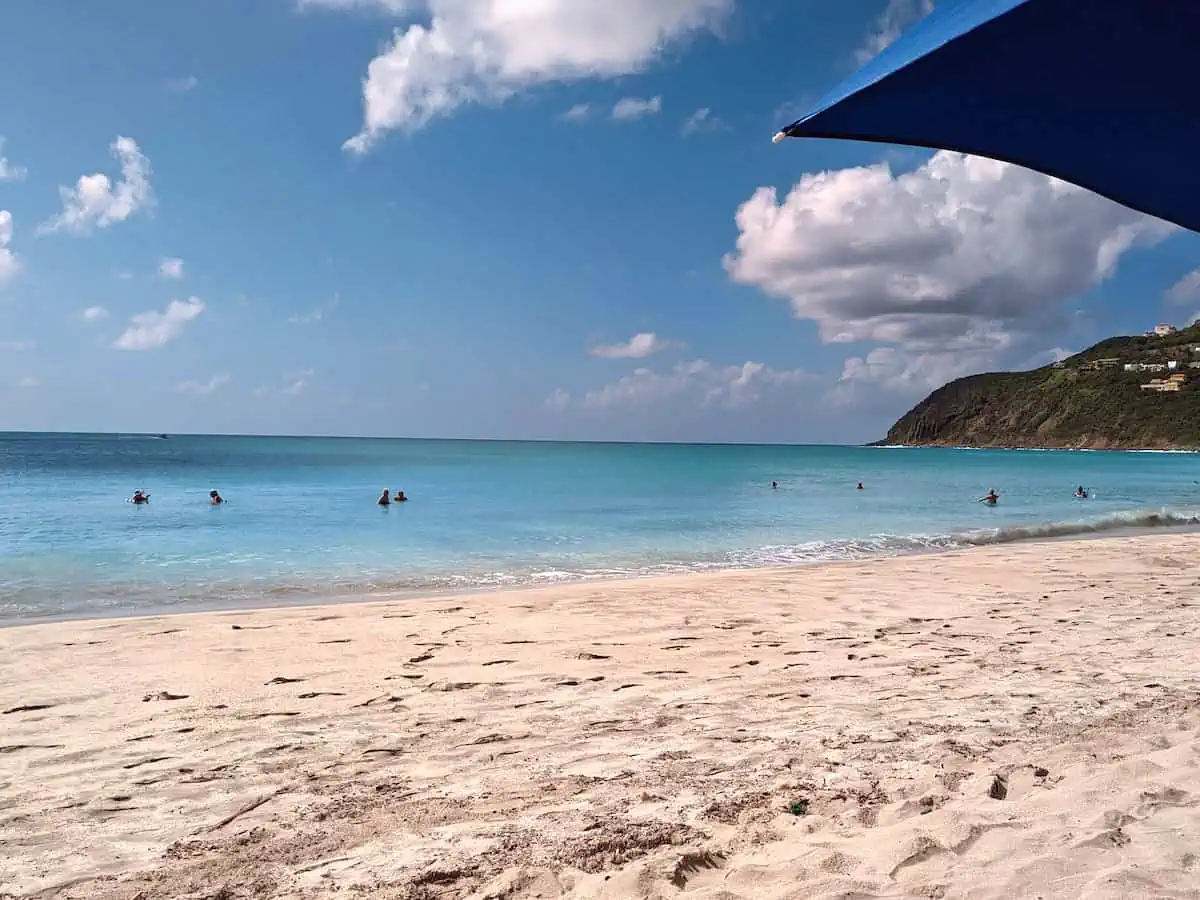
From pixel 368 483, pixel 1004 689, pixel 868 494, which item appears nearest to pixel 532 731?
pixel 1004 689

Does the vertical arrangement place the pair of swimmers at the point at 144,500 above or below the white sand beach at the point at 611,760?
below

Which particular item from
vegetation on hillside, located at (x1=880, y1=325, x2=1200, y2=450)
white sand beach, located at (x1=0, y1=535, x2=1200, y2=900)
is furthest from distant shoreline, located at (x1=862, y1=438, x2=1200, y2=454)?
white sand beach, located at (x1=0, y1=535, x2=1200, y2=900)

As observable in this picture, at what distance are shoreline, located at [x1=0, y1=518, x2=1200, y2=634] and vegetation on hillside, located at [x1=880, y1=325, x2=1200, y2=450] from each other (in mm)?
113472

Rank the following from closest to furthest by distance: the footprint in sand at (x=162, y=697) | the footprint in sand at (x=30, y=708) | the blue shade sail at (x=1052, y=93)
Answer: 1. the blue shade sail at (x=1052, y=93)
2. the footprint in sand at (x=30, y=708)
3. the footprint in sand at (x=162, y=697)

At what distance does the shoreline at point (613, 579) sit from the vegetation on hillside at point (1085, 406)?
113m

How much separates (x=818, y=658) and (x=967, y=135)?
552 centimetres

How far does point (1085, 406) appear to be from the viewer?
129375 mm

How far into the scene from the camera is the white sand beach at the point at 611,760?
3160mm

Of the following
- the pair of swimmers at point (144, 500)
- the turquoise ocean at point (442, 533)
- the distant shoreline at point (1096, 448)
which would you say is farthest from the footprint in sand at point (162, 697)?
the distant shoreline at point (1096, 448)

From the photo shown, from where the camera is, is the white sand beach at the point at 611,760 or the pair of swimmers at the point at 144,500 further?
the pair of swimmers at the point at 144,500

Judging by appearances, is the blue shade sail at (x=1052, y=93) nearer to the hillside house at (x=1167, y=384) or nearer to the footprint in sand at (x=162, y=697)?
the footprint in sand at (x=162, y=697)

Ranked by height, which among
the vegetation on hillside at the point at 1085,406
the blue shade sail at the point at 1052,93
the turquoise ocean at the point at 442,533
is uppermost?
the vegetation on hillside at the point at 1085,406

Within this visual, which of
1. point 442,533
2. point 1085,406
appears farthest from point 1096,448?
point 442,533

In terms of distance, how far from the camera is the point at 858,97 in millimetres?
2156
